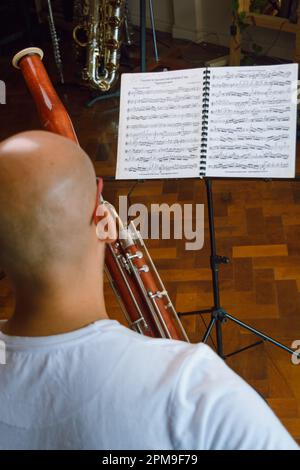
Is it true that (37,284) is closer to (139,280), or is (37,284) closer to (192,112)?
(139,280)

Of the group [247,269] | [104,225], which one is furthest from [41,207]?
[247,269]

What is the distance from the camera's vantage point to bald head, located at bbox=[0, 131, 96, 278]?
893 mm

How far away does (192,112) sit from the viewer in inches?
71.2

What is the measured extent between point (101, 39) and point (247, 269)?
5.43ft

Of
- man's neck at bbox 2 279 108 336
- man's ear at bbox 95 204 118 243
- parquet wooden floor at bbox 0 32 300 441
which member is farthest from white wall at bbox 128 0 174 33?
man's neck at bbox 2 279 108 336

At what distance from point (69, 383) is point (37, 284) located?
147 mm

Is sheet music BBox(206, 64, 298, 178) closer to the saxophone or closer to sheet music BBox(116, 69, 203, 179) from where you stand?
sheet music BBox(116, 69, 203, 179)

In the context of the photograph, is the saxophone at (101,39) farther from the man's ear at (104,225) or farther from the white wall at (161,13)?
the man's ear at (104,225)

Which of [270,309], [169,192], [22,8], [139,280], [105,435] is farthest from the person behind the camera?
[22,8]

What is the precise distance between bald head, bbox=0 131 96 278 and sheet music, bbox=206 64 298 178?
0.88 meters

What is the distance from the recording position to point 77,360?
86cm

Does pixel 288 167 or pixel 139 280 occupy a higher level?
pixel 288 167

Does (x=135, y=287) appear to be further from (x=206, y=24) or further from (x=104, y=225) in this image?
(x=206, y=24)

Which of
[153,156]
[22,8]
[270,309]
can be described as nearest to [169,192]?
[270,309]
